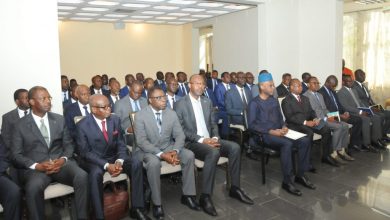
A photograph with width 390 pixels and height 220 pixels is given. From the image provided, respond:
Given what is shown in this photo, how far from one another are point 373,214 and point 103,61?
10.7 meters

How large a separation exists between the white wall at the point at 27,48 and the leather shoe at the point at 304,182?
3.48 metres

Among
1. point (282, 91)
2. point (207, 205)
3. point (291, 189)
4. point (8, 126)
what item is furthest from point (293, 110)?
point (8, 126)

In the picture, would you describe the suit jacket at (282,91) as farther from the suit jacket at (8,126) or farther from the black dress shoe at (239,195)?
the suit jacket at (8,126)

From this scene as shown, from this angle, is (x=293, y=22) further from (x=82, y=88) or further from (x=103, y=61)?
(x=103, y=61)

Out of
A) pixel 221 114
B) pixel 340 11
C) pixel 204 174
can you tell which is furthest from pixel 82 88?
pixel 340 11

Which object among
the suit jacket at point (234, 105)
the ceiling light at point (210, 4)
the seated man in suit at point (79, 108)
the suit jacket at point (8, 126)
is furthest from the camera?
the ceiling light at point (210, 4)

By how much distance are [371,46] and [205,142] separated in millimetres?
9015

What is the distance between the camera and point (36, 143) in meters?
3.23

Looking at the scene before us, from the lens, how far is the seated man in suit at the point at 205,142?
12.0ft

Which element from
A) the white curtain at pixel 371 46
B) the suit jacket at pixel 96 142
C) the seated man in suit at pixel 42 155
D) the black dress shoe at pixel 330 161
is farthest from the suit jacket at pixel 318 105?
the white curtain at pixel 371 46

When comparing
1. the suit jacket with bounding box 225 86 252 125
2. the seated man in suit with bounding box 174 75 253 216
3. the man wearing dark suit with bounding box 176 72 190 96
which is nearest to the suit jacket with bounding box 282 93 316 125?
the suit jacket with bounding box 225 86 252 125

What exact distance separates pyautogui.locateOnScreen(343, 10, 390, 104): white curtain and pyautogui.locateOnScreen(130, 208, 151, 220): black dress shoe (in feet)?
32.9

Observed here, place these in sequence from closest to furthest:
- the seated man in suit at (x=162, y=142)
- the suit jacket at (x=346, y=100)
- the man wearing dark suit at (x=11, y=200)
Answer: the man wearing dark suit at (x=11, y=200) → the seated man in suit at (x=162, y=142) → the suit jacket at (x=346, y=100)

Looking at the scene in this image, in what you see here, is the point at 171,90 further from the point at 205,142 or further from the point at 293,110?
the point at 293,110
